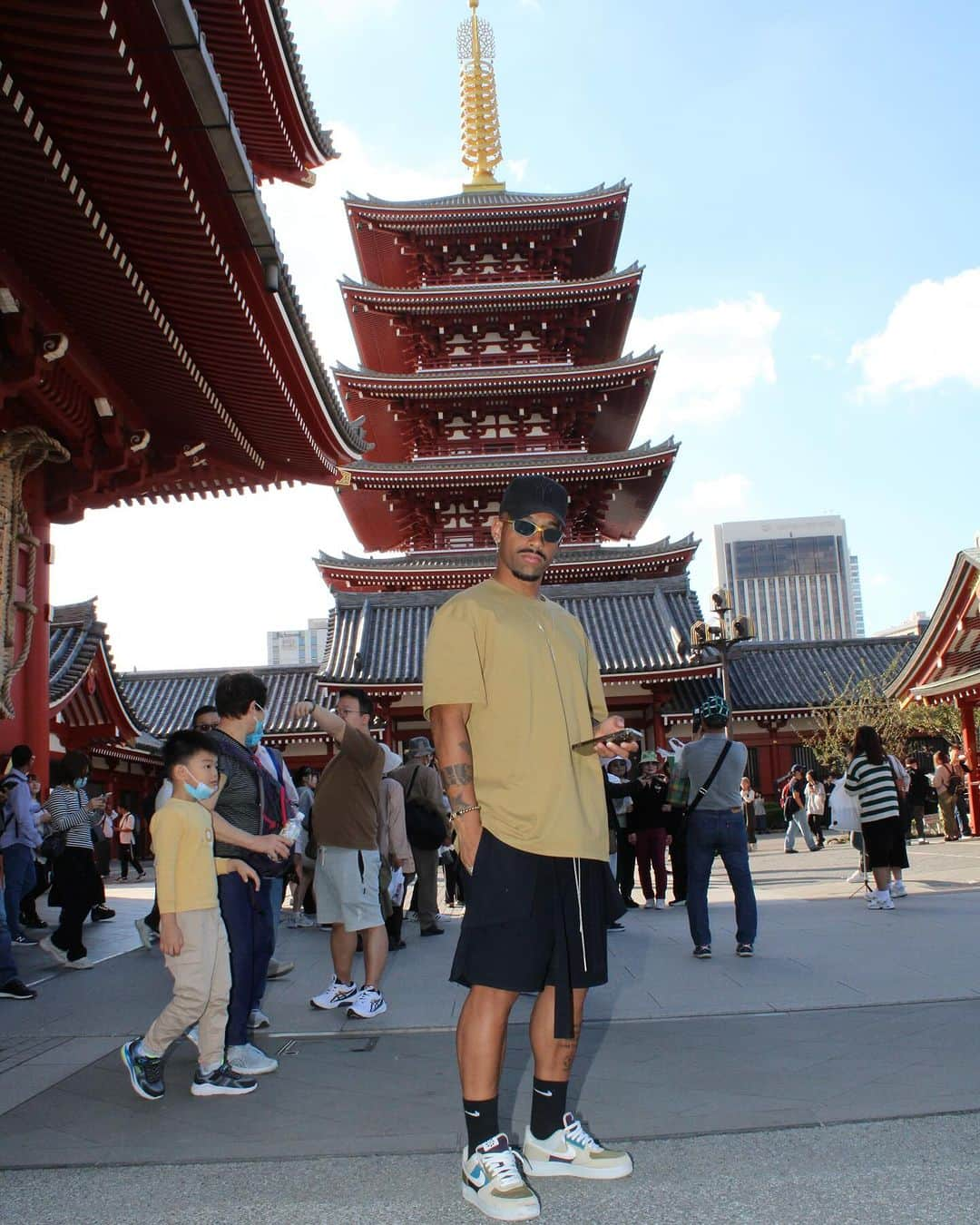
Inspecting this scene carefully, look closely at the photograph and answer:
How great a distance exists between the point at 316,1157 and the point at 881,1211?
63.7 inches

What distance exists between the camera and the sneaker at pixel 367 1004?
5414mm

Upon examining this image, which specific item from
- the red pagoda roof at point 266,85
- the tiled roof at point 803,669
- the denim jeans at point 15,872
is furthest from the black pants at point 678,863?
the tiled roof at point 803,669

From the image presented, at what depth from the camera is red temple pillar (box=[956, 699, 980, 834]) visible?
19.3 metres

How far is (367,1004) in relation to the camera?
5.43 meters

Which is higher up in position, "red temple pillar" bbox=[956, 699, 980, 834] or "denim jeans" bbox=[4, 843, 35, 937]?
"red temple pillar" bbox=[956, 699, 980, 834]

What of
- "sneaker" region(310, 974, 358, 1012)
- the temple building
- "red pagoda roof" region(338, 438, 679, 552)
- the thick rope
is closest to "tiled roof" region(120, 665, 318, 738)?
"red pagoda roof" region(338, 438, 679, 552)

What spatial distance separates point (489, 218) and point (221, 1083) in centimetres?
2484

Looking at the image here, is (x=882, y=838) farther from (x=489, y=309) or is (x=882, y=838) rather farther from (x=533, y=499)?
(x=489, y=309)

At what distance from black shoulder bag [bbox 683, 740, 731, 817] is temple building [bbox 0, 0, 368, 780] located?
430 centimetres

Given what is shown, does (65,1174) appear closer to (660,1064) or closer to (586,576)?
(660,1064)

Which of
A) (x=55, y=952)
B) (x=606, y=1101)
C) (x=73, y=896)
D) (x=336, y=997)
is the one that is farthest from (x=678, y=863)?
(x=606, y=1101)

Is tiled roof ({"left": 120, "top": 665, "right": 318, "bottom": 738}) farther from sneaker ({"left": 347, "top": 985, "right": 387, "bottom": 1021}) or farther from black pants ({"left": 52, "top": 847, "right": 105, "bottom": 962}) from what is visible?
sneaker ({"left": 347, "top": 985, "right": 387, "bottom": 1021})

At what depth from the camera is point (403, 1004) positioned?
5898 millimetres

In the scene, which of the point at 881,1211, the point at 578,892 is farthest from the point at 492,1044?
the point at 881,1211
